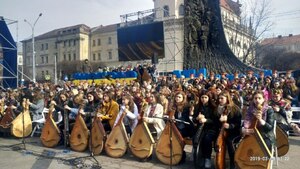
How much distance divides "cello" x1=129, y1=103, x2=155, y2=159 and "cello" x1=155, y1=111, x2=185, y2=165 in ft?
0.74

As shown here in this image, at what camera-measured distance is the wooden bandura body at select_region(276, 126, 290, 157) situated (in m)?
5.46

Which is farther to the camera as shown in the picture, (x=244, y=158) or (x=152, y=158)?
(x=152, y=158)

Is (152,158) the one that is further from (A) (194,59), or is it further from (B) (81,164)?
(A) (194,59)

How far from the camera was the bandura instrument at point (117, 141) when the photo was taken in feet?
20.8

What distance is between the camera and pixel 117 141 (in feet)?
21.1

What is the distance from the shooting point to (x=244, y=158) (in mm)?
4707

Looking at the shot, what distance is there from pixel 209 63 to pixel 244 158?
29.9ft

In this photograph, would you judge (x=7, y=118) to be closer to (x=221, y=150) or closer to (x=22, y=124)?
(x=22, y=124)

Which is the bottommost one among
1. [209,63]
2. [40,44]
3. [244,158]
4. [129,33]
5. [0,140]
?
[0,140]

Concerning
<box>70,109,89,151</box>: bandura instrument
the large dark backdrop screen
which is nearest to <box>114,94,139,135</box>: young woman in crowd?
<box>70,109,89,151</box>: bandura instrument

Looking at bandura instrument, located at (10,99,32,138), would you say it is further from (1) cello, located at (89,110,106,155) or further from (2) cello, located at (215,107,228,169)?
(2) cello, located at (215,107,228,169)

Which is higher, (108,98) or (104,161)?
(108,98)

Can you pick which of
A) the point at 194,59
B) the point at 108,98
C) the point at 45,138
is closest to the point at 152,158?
the point at 108,98

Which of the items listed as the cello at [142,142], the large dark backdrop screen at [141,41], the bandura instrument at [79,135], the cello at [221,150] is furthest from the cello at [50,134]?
the large dark backdrop screen at [141,41]
